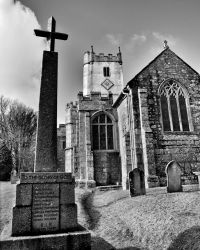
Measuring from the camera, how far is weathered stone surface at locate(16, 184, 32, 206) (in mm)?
4270

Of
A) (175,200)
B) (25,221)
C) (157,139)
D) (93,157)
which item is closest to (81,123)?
(93,157)

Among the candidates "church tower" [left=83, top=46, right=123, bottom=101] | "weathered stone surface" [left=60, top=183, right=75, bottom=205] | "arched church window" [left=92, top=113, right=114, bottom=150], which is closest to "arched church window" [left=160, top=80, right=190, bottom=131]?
"arched church window" [left=92, top=113, right=114, bottom=150]

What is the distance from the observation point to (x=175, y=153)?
12.8 metres

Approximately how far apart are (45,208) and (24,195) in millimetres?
516

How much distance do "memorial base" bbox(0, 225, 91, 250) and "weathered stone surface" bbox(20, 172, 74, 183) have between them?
1065 mm

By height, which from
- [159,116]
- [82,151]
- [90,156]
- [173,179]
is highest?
[159,116]

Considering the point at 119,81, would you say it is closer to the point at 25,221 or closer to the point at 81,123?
the point at 81,123

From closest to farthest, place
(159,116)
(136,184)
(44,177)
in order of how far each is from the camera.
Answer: (44,177), (136,184), (159,116)

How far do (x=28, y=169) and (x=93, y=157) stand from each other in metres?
12.7

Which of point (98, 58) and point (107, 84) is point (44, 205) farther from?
point (98, 58)

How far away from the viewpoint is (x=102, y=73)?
32500 millimetres

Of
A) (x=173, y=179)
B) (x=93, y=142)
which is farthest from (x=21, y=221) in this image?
(x=93, y=142)

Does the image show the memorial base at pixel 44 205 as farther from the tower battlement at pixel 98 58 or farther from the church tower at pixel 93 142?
the tower battlement at pixel 98 58

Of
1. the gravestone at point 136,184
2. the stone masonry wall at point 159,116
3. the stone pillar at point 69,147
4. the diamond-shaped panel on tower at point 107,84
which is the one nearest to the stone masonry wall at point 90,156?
the stone pillar at point 69,147
